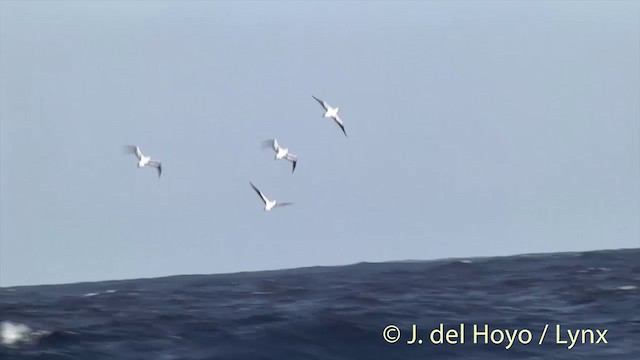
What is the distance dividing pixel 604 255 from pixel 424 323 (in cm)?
3010

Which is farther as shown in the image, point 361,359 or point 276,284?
point 276,284

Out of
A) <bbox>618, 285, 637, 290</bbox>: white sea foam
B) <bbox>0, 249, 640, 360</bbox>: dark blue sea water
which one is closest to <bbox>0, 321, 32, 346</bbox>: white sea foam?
<bbox>0, 249, 640, 360</bbox>: dark blue sea water

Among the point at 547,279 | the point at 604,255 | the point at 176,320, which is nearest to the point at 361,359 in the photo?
the point at 176,320

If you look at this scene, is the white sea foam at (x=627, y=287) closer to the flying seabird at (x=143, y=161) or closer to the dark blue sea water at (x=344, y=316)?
the dark blue sea water at (x=344, y=316)

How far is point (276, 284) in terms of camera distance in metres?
63.2

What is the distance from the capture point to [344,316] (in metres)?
48.1

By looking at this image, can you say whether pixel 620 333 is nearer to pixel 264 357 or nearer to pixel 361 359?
pixel 361 359

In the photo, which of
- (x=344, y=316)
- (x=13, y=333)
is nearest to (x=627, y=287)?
(x=344, y=316)

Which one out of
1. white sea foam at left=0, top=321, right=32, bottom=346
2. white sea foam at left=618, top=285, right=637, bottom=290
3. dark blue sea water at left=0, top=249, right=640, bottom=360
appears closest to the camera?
dark blue sea water at left=0, top=249, right=640, bottom=360

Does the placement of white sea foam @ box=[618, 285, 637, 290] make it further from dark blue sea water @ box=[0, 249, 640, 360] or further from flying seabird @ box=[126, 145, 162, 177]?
flying seabird @ box=[126, 145, 162, 177]

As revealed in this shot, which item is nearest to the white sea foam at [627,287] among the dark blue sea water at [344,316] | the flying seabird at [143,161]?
the dark blue sea water at [344,316]

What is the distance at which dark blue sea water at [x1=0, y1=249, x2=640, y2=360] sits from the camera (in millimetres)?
42625

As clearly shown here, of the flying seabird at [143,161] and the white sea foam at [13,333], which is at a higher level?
the flying seabird at [143,161]

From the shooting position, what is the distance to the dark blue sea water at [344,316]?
42.6 meters
